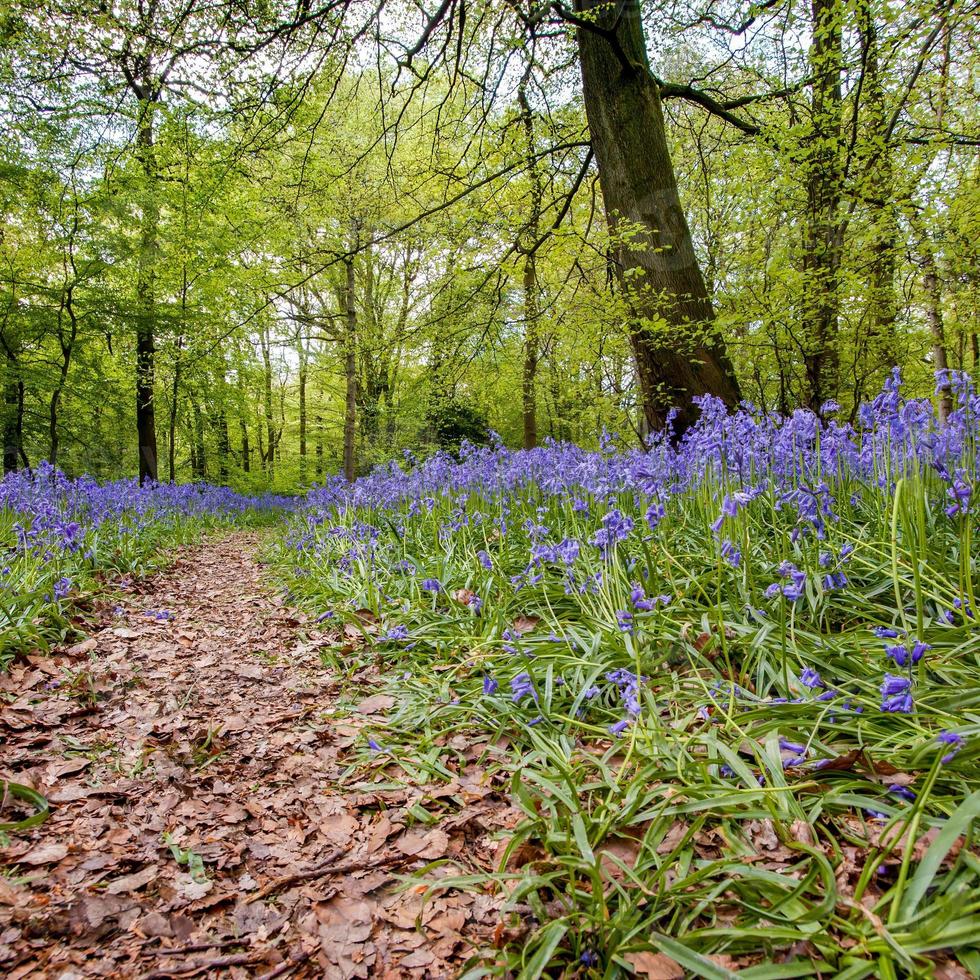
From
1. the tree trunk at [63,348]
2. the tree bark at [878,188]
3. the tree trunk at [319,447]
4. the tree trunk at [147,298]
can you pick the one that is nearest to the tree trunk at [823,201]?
the tree bark at [878,188]

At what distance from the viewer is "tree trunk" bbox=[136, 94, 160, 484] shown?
9.76 meters

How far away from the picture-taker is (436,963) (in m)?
1.26

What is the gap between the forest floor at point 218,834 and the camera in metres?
1.29

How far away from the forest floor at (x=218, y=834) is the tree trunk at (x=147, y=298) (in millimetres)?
7886

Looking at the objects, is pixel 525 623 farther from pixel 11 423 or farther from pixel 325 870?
pixel 11 423

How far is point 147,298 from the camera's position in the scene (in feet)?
35.0

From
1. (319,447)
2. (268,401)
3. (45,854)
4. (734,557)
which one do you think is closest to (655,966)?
(45,854)

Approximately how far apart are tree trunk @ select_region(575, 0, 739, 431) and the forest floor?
3899mm

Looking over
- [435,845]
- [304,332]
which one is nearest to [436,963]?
[435,845]

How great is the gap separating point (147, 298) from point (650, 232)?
1003 cm

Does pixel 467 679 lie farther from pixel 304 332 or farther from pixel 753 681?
pixel 304 332

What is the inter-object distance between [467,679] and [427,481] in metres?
2.75

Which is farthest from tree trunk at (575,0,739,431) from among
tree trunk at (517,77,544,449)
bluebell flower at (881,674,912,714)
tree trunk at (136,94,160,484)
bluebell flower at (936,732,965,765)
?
tree trunk at (136,94,160,484)

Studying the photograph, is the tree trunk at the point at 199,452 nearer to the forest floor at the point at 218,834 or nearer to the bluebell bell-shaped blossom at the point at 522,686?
the forest floor at the point at 218,834
